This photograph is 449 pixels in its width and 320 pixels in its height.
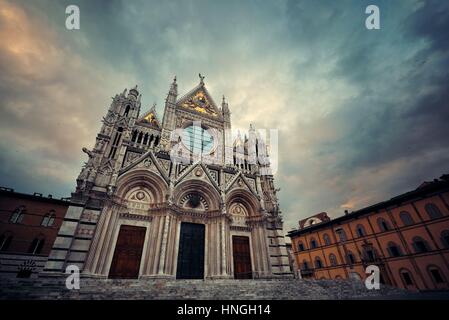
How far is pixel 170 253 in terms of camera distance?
12461mm

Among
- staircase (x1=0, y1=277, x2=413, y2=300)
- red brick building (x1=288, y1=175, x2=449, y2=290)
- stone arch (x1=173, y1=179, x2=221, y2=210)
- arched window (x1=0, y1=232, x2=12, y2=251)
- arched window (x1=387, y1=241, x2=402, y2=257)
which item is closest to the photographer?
staircase (x1=0, y1=277, x2=413, y2=300)

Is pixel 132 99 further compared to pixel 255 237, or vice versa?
pixel 132 99

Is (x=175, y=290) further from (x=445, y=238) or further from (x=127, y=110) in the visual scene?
(x=445, y=238)

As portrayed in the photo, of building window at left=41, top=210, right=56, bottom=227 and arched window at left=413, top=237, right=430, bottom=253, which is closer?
building window at left=41, top=210, right=56, bottom=227

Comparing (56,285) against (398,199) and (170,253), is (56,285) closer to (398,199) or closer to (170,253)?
(170,253)

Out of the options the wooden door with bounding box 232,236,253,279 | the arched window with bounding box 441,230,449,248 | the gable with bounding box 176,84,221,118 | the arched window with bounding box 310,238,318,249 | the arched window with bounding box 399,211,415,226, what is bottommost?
the wooden door with bounding box 232,236,253,279

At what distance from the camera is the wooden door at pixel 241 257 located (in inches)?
562

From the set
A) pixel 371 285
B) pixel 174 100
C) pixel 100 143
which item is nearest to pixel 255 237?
pixel 371 285

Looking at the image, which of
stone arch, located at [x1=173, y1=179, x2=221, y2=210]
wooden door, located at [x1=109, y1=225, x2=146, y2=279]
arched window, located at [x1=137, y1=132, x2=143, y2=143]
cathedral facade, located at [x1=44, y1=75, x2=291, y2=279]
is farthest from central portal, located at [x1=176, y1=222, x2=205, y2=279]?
arched window, located at [x1=137, y1=132, x2=143, y2=143]

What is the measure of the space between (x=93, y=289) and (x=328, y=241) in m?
29.6

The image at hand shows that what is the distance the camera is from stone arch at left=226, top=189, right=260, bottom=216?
1656 cm

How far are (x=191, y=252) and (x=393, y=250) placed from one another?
23.2m

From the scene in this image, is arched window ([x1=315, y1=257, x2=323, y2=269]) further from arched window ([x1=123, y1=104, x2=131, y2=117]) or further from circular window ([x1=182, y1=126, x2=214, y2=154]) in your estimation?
arched window ([x1=123, y1=104, x2=131, y2=117])

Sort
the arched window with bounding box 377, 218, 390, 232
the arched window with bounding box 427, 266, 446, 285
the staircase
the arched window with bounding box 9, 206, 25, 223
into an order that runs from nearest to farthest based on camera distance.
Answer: the staircase
the arched window with bounding box 427, 266, 446, 285
the arched window with bounding box 9, 206, 25, 223
the arched window with bounding box 377, 218, 390, 232
